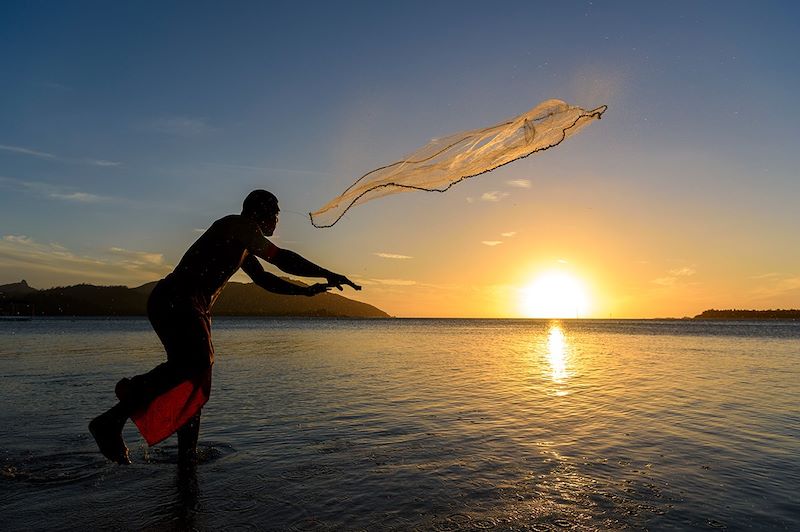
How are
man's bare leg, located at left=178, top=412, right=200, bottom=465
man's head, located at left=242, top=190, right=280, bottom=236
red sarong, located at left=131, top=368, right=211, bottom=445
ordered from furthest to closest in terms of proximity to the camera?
1. man's bare leg, located at left=178, top=412, right=200, bottom=465
2. man's head, located at left=242, top=190, right=280, bottom=236
3. red sarong, located at left=131, top=368, right=211, bottom=445

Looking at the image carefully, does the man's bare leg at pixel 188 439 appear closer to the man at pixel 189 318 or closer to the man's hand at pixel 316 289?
the man at pixel 189 318

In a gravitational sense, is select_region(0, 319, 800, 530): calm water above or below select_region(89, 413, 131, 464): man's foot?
→ below

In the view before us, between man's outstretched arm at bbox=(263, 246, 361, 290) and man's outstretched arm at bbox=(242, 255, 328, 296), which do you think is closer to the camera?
man's outstretched arm at bbox=(263, 246, 361, 290)

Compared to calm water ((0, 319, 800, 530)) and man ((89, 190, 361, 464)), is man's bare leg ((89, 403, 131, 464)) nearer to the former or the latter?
man ((89, 190, 361, 464))

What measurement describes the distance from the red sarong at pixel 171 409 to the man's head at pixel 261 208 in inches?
68.7

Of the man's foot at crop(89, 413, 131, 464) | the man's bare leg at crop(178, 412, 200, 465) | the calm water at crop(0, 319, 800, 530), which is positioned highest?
the man's foot at crop(89, 413, 131, 464)

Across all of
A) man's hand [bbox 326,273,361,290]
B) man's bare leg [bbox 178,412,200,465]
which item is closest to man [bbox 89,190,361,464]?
man's hand [bbox 326,273,361,290]

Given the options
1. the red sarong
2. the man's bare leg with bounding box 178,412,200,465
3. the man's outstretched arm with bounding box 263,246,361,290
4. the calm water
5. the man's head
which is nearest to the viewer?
the calm water

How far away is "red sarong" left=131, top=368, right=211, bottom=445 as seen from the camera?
4988 mm

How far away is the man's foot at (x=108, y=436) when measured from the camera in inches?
190

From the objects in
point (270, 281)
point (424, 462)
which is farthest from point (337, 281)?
point (424, 462)

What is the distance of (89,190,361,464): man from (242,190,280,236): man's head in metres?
0.15

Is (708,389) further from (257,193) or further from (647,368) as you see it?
(257,193)

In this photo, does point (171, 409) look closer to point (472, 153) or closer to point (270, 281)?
point (270, 281)
